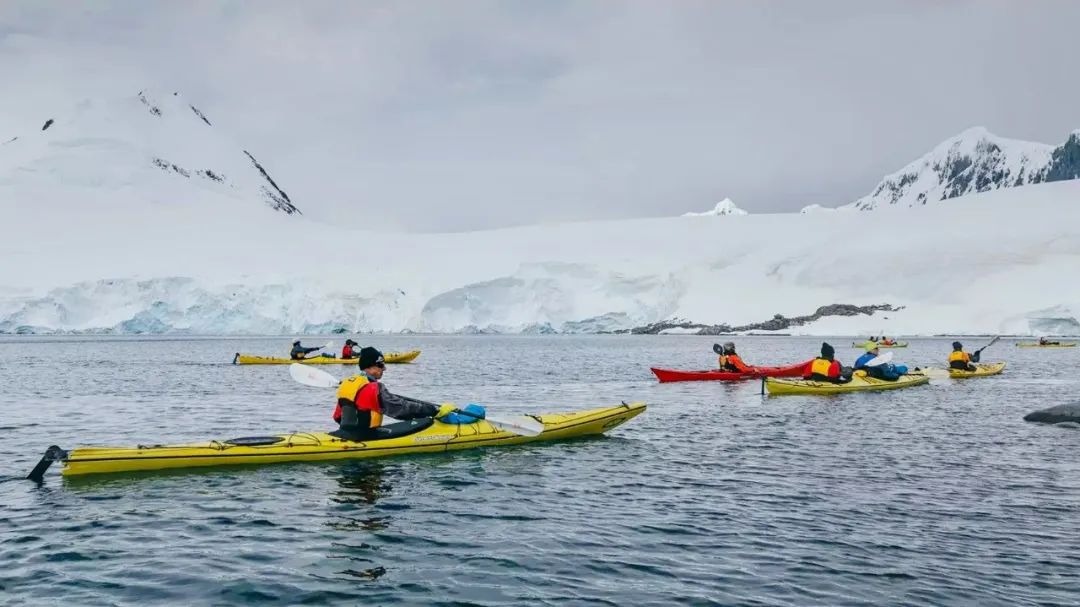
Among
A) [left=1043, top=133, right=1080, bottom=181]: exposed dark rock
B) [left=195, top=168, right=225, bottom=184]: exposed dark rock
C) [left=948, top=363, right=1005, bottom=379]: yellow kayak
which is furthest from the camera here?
[left=1043, top=133, right=1080, bottom=181]: exposed dark rock

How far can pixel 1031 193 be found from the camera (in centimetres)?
8556

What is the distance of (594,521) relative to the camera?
8.88m

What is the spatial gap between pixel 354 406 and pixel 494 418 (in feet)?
7.72

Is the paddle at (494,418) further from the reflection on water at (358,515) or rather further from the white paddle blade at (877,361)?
the white paddle blade at (877,361)

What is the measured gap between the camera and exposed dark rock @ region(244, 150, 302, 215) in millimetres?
163038

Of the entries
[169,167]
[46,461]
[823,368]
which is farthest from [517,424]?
[169,167]

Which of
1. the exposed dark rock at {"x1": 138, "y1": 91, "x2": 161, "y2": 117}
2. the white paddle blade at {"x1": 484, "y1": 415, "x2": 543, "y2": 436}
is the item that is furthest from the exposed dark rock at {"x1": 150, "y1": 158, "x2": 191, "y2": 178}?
the white paddle blade at {"x1": 484, "y1": 415, "x2": 543, "y2": 436}

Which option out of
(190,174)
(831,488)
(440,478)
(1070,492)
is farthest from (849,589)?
(190,174)

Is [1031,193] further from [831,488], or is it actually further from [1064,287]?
[831,488]

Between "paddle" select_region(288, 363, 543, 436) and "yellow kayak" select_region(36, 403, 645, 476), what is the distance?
0.40 ft

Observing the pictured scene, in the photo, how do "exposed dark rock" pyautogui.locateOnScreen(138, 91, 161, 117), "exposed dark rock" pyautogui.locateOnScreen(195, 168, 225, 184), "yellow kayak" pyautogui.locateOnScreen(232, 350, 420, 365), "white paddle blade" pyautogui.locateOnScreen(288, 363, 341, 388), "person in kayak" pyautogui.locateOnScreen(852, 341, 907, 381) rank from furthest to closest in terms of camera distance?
"exposed dark rock" pyautogui.locateOnScreen(138, 91, 161, 117) < "exposed dark rock" pyautogui.locateOnScreen(195, 168, 225, 184) < "yellow kayak" pyautogui.locateOnScreen(232, 350, 420, 365) < "person in kayak" pyautogui.locateOnScreen(852, 341, 907, 381) < "white paddle blade" pyautogui.locateOnScreen(288, 363, 341, 388)

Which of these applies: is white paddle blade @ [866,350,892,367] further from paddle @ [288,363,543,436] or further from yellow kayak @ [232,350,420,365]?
yellow kayak @ [232,350,420,365]

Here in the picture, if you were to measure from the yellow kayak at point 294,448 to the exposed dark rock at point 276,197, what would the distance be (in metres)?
153

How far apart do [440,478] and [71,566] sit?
4.92 meters
